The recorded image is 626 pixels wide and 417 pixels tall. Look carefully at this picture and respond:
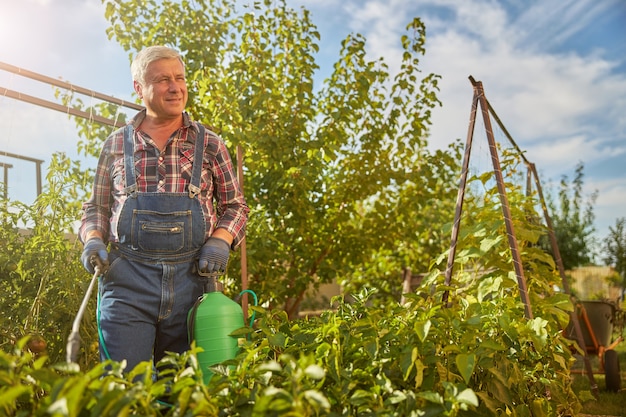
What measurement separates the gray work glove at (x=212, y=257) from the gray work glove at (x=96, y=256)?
30 cm

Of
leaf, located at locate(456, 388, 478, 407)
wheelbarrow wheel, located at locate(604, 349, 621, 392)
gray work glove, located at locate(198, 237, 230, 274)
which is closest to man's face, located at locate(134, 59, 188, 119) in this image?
gray work glove, located at locate(198, 237, 230, 274)

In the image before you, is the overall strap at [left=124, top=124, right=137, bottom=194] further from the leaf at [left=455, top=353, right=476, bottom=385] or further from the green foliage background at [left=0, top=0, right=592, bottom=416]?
the leaf at [left=455, top=353, right=476, bottom=385]

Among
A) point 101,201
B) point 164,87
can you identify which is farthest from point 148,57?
point 101,201

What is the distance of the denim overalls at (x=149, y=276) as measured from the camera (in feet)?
6.45

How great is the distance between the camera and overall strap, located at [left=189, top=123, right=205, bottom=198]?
2.07 metres

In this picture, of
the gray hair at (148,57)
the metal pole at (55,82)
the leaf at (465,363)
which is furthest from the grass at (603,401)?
the metal pole at (55,82)

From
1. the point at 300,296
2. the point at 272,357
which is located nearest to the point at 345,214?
the point at 300,296

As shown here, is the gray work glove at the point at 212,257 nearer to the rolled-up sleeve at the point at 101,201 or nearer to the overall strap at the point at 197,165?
the overall strap at the point at 197,165

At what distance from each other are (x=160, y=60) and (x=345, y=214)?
2.81m

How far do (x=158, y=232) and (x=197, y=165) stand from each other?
275 millimetres

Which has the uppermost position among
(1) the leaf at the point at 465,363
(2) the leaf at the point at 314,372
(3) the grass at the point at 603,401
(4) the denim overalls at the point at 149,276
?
(4) the denim overalls at the point at 149,276

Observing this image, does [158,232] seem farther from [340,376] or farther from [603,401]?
[603,401]

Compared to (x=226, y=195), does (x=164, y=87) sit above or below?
above

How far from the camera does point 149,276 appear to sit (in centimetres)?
199
